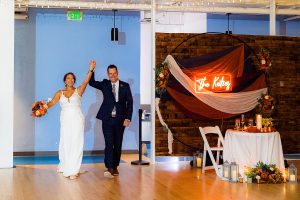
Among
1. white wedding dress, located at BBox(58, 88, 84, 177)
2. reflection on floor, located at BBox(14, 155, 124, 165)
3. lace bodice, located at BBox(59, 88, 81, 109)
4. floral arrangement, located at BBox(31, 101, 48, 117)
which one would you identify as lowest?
reflection on floor, located at BBox(14, 155, 124, 165)

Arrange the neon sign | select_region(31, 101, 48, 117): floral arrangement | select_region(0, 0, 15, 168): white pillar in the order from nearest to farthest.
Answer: select_region(31, 101, 48, 117): floral arrangement < select_region(0, 0, 15, 168): white pillar < the neon sign

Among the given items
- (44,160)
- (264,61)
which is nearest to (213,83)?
(264,61)

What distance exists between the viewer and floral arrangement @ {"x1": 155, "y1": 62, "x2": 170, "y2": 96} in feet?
29.3

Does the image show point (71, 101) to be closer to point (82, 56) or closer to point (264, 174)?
point (264, 174)

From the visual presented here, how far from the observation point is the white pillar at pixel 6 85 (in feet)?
28.2

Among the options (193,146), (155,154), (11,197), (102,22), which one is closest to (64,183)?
(11,197)

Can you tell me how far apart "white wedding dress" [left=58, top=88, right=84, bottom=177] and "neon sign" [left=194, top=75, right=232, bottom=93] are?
2576 mm

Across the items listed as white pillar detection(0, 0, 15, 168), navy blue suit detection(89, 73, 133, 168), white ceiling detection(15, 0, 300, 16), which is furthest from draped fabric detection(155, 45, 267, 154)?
white pillar detection(0, 0, 15, 168)

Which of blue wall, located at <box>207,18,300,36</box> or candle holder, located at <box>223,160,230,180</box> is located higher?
blue wall, located at <box>207,18,300,36</box>

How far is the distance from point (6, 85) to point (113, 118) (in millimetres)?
2204

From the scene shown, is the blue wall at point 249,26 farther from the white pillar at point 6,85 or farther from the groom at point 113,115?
the white pillar at point 6,85

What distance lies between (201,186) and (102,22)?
228 inches

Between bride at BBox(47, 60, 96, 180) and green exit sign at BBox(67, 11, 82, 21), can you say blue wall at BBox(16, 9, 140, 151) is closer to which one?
green exit sign at BBox(67, 11, 82, 21)

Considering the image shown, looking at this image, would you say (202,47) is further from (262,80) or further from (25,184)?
(25,184)
